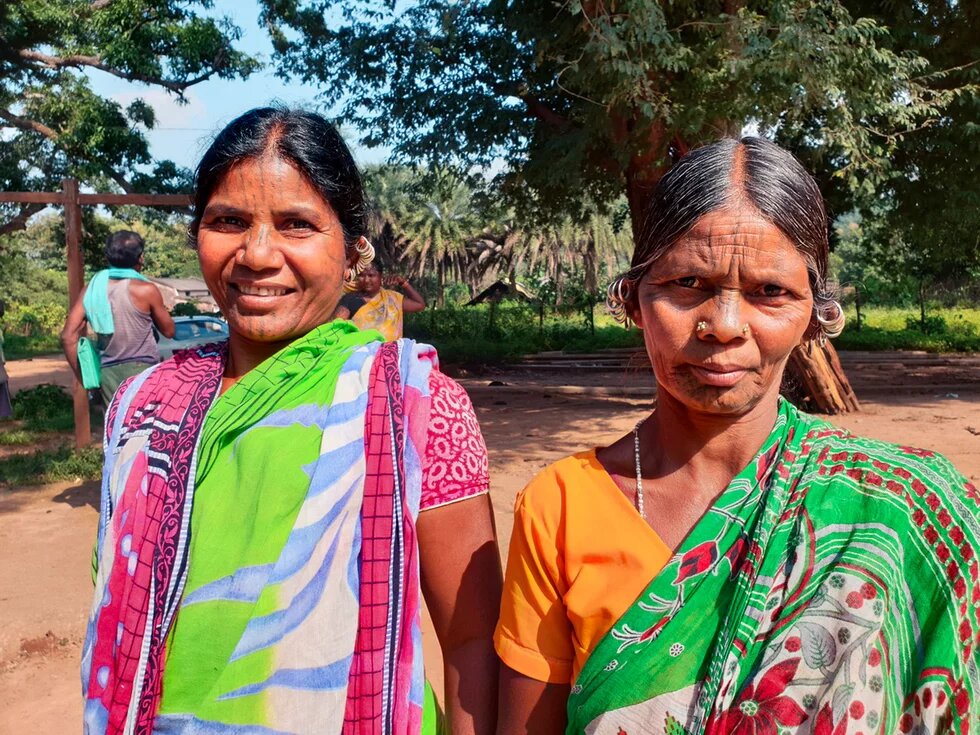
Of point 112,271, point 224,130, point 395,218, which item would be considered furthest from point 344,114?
point 395,218

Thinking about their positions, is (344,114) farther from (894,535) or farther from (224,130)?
(894,535)

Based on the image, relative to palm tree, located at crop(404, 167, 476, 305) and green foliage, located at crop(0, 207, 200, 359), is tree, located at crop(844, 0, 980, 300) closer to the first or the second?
green foliage, located at crop(0, 207, 200, 359)

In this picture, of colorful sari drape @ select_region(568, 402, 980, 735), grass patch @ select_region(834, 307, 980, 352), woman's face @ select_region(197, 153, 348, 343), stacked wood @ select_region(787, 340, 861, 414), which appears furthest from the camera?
grass patch @ select_region(834, 307, 980, 352)

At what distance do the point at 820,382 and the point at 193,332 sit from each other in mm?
10194

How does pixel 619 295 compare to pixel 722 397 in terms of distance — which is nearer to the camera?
pixel 722 397

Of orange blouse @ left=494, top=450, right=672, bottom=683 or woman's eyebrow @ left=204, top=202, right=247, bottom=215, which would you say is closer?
orange blouse @ left=494, top=450, right=672, bottom=683

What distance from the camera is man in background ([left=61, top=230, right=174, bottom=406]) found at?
6062 millimetres

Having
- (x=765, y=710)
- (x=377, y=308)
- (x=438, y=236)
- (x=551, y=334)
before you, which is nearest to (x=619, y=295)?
(x=765, y=710)

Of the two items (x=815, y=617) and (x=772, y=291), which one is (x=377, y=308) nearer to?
(x=772, y=291)

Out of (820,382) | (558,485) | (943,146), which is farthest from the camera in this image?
(820,382)

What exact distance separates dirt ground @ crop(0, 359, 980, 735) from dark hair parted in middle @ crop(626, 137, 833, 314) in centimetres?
292

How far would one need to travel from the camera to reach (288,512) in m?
1.36

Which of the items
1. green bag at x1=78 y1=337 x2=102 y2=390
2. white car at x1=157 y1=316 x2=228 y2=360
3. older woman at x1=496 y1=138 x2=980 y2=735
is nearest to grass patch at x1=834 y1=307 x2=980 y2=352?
white car at x1=157 y1=316 x2=228 y2=360

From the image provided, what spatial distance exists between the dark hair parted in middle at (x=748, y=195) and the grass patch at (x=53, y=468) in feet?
24.0
